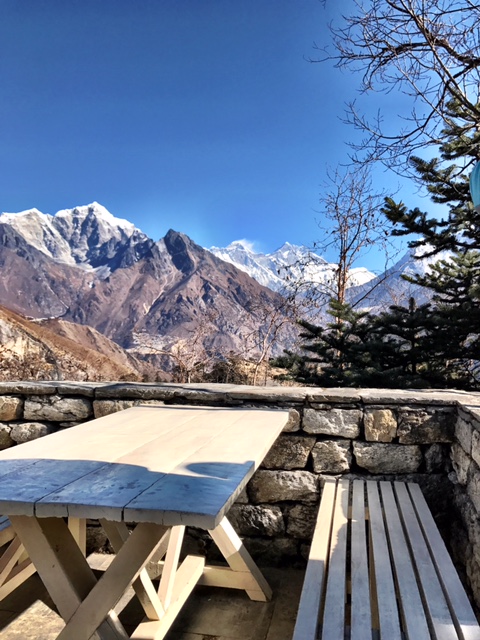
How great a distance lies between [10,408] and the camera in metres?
2.56

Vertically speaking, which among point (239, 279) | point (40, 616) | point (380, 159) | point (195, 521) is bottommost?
point (40, 616)

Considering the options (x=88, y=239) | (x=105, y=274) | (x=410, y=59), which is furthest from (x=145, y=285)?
(x=410, y=59)

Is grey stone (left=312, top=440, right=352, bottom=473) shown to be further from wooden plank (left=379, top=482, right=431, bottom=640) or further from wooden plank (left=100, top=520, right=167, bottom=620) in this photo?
wooden plank (left=100, top=520, right=167, bottom=620)

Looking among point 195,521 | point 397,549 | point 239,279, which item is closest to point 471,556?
point 397,549

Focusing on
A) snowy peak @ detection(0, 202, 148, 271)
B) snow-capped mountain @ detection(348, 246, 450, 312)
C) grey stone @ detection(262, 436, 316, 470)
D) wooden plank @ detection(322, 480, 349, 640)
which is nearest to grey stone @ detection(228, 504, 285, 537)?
grey stone @ detection(262, 436, 316, 470)

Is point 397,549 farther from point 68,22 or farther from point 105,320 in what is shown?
point 105,320

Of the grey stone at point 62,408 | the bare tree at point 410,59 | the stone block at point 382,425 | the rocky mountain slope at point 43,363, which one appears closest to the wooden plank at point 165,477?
the stone block at point 382,425

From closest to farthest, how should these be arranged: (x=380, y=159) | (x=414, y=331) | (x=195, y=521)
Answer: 1. (x=195, y=521)
2. (x=380, y=159)
3. (x=414, y=331)

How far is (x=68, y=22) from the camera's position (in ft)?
22.6

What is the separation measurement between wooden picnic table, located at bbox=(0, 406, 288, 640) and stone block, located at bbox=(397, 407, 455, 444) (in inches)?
33.4

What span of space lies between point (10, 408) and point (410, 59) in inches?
163

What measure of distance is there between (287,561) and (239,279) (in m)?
23.0

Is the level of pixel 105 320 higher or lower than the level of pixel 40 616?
higher

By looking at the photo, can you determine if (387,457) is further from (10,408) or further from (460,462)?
Answer: (10,408)
